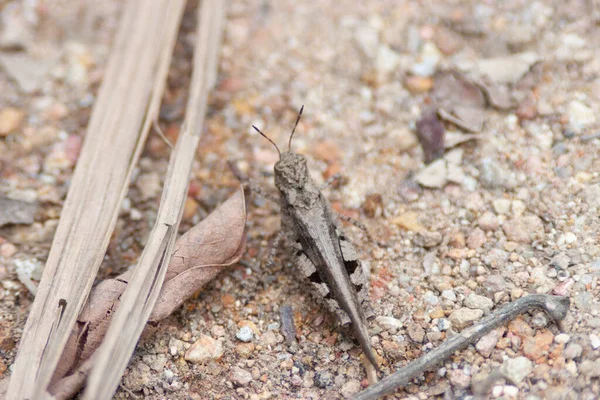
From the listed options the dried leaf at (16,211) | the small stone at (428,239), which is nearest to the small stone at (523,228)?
the small stone at (428,239)

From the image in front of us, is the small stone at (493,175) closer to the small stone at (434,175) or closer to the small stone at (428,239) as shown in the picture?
the small stone at (434,175)

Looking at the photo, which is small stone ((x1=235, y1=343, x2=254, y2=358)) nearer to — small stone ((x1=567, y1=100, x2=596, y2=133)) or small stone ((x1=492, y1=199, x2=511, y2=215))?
small stone ((x1=492, y1=199, x2=511, y2=215))

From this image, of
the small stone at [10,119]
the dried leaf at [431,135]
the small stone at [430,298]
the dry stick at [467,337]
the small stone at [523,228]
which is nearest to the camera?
the dry stick at [467,337]

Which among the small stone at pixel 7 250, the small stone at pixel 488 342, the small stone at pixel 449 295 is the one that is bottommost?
the small stone at pixel 488 342

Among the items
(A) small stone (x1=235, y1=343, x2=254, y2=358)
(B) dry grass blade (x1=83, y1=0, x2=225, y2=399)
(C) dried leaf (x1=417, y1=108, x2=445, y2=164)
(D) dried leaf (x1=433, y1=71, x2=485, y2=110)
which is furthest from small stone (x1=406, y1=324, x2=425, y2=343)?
(D) dried leaf (x1=433, y1=71, x2=485, y2=110)

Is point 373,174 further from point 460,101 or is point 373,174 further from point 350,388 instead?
point 350,388

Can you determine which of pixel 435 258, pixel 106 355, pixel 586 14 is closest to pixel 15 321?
pixel 106 355

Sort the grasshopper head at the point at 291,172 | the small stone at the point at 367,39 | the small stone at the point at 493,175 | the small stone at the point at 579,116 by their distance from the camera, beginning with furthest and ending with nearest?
1. the small stone at the point at 367,39
2. the small stone at the point at 579,116
3. the small stone at the point at 493,175
4. the grasshopper head at the point at 291,172

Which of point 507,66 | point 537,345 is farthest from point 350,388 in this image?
point 507,66
